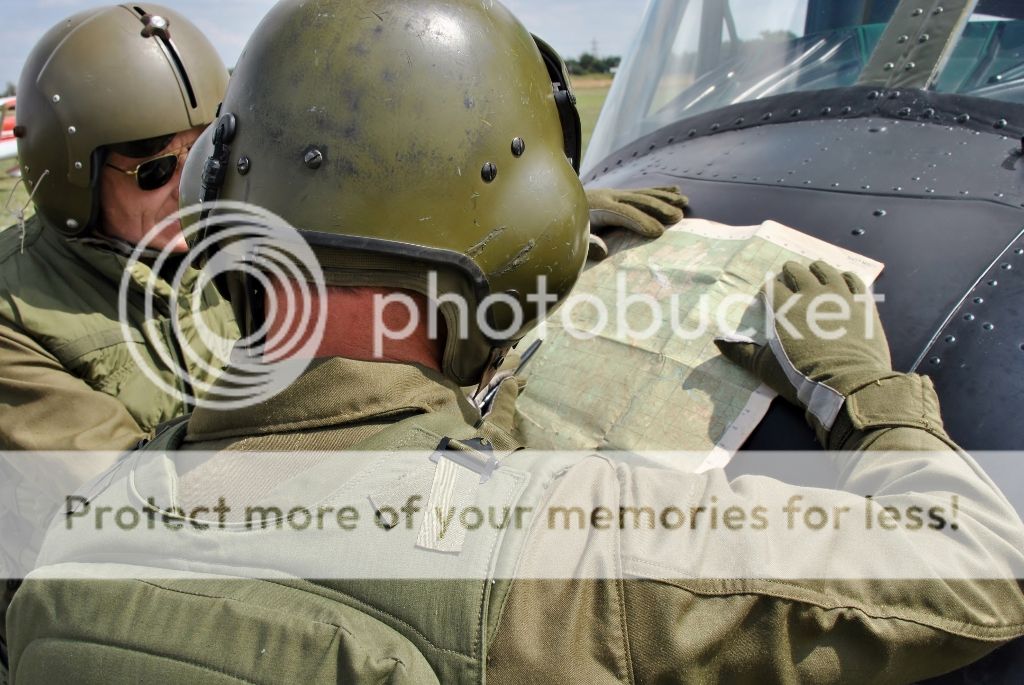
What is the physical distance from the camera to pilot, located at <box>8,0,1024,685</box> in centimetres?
116

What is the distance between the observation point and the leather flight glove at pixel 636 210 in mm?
2221

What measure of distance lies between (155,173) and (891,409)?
8.00 ft

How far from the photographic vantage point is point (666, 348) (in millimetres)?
1970

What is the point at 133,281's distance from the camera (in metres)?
2.70

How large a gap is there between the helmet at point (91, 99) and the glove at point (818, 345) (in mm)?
2066

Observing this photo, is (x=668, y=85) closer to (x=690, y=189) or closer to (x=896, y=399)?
(x=690, y=189)

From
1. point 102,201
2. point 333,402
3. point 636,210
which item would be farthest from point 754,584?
point 102,201

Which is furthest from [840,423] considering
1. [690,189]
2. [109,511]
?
[109,511]

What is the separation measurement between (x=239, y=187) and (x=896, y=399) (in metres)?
1.32

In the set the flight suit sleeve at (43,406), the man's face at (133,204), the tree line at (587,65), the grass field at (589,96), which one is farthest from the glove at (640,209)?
the tree line at (587,65)

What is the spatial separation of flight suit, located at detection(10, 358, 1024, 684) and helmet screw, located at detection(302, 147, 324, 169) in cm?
34

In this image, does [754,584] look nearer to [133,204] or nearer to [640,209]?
[640,209]

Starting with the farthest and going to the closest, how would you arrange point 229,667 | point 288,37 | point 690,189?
point 690,189
point 288,37
point 229,667

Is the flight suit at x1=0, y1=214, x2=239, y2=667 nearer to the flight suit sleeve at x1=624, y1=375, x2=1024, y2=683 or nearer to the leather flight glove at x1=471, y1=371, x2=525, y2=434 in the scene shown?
the leather flight glove at x1=471, y1=371, x2=525, y2=434
